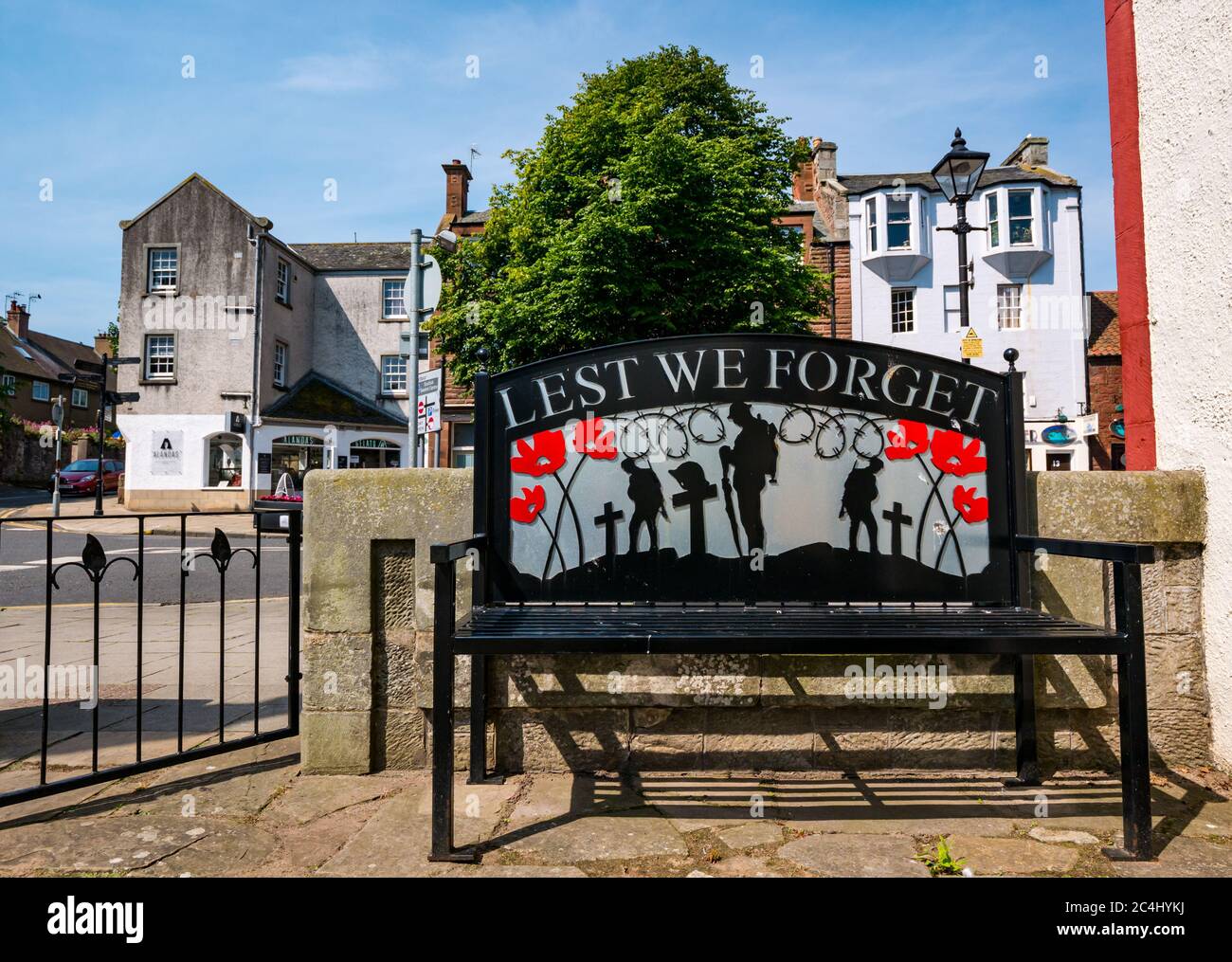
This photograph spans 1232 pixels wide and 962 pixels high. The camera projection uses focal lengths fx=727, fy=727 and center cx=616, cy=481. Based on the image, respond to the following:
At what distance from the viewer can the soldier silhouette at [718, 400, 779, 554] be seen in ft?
11.4

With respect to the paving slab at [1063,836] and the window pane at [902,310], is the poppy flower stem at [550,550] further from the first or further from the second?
the window pane at [902,310]

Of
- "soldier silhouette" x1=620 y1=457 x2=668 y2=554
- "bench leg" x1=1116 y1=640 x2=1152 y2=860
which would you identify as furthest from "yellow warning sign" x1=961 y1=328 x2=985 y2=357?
"bench leg" x1=1116 y1=640 x2=1152 y2=860

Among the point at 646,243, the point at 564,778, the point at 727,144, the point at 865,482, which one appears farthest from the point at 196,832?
the point at 727,144

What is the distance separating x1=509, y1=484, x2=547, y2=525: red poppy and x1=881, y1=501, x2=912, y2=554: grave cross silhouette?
64.4 inches

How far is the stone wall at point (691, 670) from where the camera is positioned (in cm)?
335

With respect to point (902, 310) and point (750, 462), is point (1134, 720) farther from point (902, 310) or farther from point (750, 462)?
point (902, 310)

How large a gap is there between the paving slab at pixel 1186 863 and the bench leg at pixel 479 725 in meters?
2.46

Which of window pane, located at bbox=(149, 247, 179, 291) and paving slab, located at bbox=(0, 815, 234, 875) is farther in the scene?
window pane, located at bbox=(149, 247, 179, 291)

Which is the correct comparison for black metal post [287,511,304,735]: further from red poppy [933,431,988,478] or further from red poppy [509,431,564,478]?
red poppy [933,431,988,478]

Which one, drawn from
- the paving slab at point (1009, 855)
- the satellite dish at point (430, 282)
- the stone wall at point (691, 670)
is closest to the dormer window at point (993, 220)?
the satellite dish at point (430, 282)

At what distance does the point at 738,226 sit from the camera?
17719mm

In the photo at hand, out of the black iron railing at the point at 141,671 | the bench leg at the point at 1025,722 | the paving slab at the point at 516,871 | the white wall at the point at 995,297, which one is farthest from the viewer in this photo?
the white wall at the point at 995,297

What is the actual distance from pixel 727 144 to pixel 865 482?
17317 mm

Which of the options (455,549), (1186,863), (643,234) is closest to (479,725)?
(455,549)
